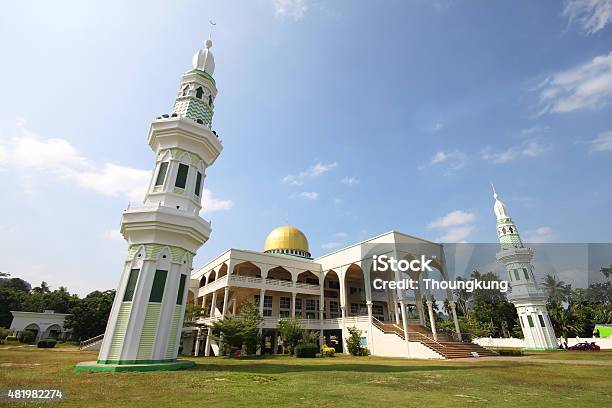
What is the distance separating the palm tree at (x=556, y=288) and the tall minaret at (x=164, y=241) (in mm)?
61669

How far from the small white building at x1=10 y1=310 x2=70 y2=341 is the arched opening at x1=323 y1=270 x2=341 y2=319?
142ft

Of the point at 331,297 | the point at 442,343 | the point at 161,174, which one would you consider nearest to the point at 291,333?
the point at 331,297

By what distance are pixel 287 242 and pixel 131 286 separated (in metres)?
24.3

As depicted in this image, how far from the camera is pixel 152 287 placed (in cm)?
1348

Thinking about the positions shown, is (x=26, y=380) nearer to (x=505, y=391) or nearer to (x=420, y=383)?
(x=420, y=383)

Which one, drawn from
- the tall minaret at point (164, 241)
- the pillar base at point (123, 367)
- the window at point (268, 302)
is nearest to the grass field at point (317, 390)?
the pillar base at point (123, 367)

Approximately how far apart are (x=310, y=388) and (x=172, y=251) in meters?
9.02

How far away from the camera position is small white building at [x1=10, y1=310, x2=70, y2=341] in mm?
47656

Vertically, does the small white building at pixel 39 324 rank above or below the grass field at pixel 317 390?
above

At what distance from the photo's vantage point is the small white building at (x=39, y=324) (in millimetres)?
47656

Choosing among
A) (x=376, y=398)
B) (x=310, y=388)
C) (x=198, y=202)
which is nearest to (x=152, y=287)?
(x=198, y=202)

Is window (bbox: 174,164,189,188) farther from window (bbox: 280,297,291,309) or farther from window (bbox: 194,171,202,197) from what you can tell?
window (bbox: 280,297,291,309)

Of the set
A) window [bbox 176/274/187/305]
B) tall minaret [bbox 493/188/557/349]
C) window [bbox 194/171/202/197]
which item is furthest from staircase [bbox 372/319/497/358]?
window [bbox 194/171/202/197]

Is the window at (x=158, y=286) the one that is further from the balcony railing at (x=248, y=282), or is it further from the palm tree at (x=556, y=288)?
the palm tree at (x=556, y=288)
